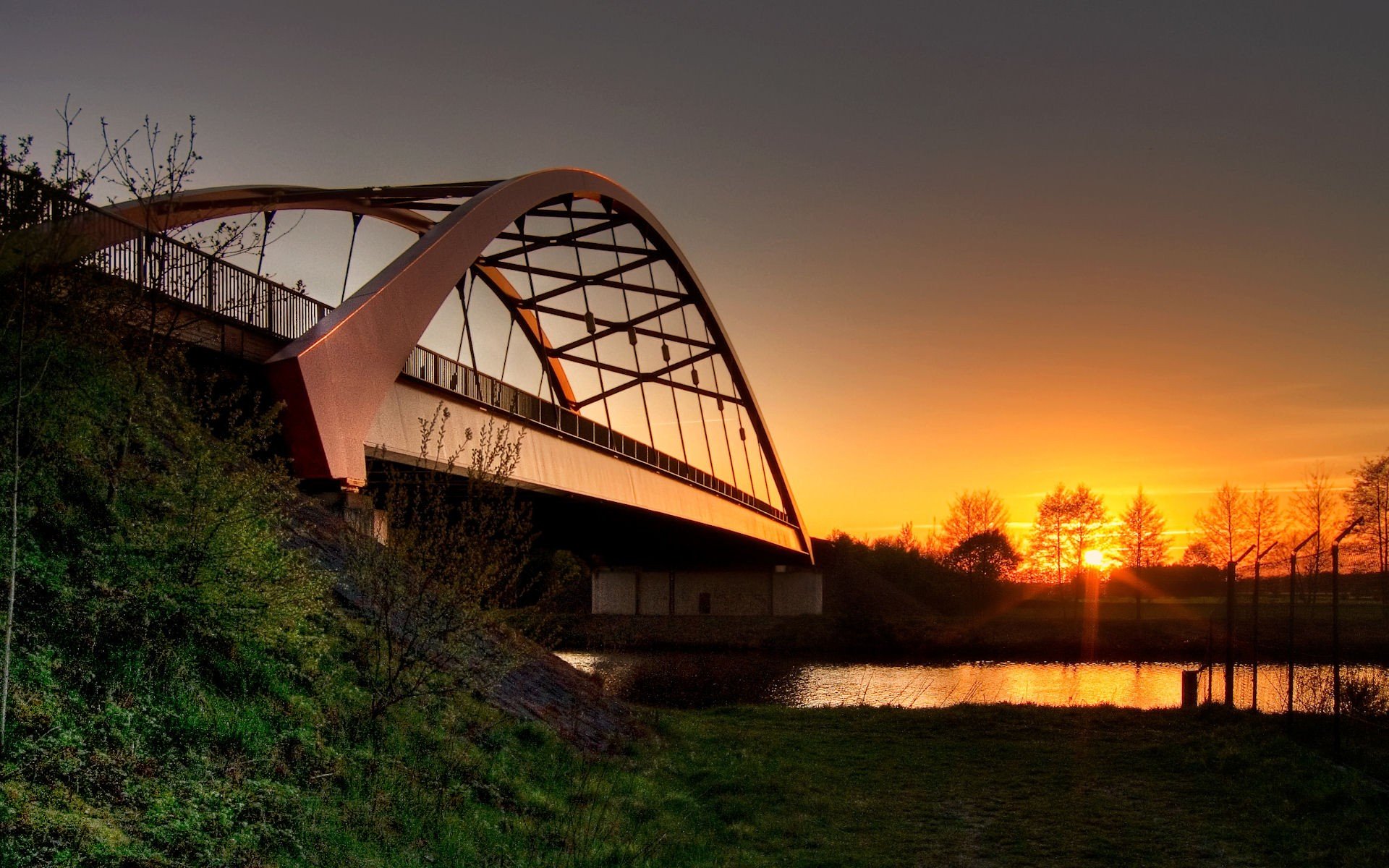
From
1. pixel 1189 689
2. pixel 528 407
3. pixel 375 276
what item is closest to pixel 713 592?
pixel 528 407

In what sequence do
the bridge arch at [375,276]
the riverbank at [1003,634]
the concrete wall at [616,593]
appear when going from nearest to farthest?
the bridge arch at [375,276], the riverbank at [1003,634], the concrete wall at [616,593]

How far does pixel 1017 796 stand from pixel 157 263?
11.3 m

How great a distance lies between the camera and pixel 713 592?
64.8 meters

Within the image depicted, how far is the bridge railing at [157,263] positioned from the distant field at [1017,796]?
725cm

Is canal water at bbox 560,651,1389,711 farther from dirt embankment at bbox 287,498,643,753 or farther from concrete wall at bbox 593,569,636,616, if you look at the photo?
concrete wall at bbox 593,569,636,616

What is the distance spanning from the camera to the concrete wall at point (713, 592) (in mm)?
63812

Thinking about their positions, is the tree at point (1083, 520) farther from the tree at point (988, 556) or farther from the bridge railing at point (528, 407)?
the bridge railing at point (528, 407)

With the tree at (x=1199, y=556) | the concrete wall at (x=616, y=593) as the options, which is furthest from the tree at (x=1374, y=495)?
the concrete wall at (x=616, y=593)

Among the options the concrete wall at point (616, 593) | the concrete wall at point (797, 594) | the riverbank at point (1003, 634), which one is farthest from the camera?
the concrete wall at point (616, 593)

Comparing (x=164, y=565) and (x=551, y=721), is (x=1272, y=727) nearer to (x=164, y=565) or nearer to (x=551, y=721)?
(x=551, y=721)

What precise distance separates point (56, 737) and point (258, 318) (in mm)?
11533

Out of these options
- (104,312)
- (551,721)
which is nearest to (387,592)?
(104,312)

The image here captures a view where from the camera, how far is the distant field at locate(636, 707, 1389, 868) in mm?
9375

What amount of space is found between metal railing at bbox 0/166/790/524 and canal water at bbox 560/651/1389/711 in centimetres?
665
